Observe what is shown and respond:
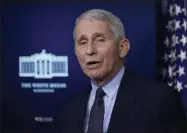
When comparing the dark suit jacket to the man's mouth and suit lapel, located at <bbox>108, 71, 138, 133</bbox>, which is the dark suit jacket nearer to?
suit lapel, located at <bbox>108, 71, 138, 133</bbox>

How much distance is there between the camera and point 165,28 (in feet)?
5.11

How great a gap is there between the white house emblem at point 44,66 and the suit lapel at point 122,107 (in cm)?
30

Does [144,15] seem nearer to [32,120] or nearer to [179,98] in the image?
[179,98]

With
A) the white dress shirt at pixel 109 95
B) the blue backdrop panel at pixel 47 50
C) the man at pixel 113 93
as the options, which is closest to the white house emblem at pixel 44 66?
the blue backdrop panel at pixel 47 50

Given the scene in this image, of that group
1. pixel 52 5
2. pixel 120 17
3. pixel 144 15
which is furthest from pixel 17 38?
pixel 144 15

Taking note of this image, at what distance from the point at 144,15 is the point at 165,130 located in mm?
519

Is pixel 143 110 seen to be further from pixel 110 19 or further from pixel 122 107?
pixel 110 19

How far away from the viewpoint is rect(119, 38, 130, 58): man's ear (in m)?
1.49

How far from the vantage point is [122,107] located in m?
1.44

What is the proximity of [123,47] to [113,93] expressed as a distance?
204mm

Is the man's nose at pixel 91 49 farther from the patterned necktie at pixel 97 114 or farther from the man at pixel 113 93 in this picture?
the patterned necktie at pixel 97 114

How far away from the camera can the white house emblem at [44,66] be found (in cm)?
159

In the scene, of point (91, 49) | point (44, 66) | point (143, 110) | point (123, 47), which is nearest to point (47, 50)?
point (44, 66)

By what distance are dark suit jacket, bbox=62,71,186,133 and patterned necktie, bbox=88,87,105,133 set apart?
0.12ft
